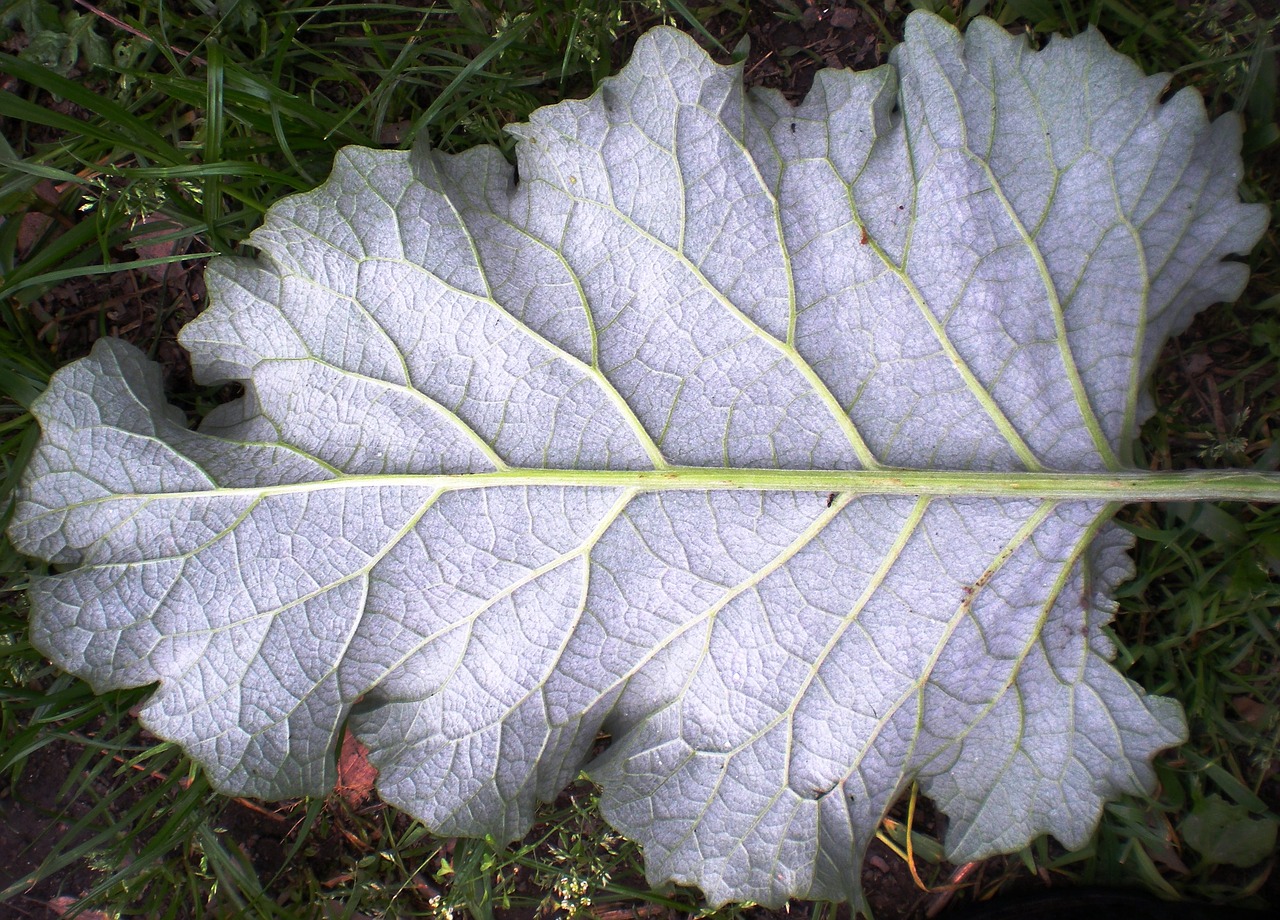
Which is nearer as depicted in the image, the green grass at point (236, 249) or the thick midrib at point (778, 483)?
the thick midrib at point (778, 483)

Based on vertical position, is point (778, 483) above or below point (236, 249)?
above

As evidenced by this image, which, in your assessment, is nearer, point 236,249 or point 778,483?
point 778,483

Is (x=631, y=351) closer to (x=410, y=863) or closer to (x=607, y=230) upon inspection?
(x=607, y=230)

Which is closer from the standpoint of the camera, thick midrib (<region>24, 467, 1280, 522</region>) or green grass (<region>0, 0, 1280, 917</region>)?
thick midrib (<region>24, 467, 1280, 522</region>)
